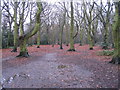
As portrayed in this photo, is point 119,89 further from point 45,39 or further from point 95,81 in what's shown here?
point 45,39

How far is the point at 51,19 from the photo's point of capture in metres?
35.9

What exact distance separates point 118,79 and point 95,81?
3.32ft

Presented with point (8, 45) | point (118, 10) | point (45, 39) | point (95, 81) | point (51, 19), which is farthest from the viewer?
point (45, 39)

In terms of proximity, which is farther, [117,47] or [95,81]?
[117,47]

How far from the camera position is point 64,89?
4.88m

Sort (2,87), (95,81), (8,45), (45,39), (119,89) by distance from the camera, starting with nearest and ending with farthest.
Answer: (119,89) < (2,87) < (95,81) < (8,45) < (45,39)

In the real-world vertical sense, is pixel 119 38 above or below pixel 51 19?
below

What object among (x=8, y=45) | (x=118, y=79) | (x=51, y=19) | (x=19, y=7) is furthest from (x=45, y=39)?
(x=118, y=79)

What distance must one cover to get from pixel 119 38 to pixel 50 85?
6220 millimetres

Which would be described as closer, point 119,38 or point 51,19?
point 119,38

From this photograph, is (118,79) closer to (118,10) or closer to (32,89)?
(32,89)

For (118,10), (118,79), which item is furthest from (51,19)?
(118,79)

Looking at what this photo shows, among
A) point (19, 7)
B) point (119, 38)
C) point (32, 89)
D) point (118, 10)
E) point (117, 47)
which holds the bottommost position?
point (32, 89)

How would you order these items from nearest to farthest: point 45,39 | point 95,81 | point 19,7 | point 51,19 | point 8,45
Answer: point 95,81 < point 19,7 < point 8,45 < point 51,19 < point 45,39
